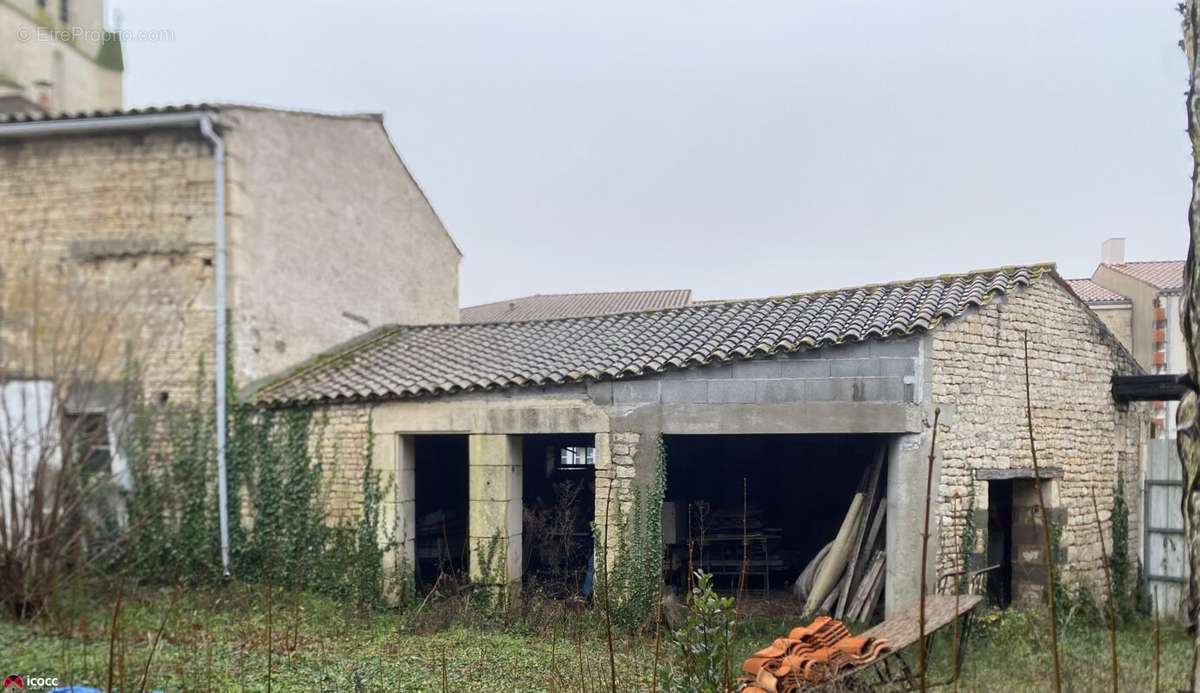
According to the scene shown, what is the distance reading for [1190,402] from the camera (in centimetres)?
207

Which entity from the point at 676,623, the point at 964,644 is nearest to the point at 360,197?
the point at 676,623

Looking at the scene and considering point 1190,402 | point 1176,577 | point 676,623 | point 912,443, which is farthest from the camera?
point 1176,577

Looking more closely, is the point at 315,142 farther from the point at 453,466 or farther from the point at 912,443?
the point at 912,443

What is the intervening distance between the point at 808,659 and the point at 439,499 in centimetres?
950

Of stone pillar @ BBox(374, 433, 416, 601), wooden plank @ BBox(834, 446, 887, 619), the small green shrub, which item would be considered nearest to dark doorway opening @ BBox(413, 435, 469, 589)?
stone pillar @ BBox(374, 433, 416, 601)

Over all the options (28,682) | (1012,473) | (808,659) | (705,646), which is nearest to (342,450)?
(28,682)

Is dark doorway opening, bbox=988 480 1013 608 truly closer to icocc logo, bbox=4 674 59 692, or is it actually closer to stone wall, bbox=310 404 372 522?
stone wall, bbox=310 404 372 522

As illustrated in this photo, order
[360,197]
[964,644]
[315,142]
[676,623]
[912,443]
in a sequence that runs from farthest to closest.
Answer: [360,197] < [315,142] < [676,623] < [912,443] < [964,644]

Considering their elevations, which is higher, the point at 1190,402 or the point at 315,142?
the point at 315,142

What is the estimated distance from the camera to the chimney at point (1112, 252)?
1380cm

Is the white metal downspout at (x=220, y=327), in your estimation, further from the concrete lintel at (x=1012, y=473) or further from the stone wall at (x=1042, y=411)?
the concrete lintel at (x=1012, y=473)

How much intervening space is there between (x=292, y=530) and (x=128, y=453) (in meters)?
2.56

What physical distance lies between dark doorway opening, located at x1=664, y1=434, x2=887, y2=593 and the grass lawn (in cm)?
250

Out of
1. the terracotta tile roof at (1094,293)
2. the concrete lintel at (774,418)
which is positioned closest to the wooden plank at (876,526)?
the concrete lintel at (774,418)
